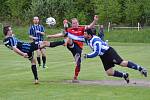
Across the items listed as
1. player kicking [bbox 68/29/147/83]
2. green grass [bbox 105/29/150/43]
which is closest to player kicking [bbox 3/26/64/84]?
player kicking [bbox 68/29/147/83]

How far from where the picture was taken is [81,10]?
7719 cm

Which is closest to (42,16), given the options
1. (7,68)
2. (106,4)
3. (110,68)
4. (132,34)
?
(106,4)

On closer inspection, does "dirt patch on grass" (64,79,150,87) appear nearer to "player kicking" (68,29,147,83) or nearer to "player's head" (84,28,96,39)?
"player kicking" (68,29,147,83)

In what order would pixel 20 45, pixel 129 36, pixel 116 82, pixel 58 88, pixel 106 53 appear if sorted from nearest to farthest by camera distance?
pixel 58 88 → pixel 106 53 → pixel 20 45 → pixel 116 82 → pixel 129 36

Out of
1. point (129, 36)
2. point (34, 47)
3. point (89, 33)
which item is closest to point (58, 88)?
point (34, 47)

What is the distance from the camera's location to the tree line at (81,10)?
6788 cm

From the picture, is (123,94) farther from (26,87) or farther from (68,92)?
(26,87)

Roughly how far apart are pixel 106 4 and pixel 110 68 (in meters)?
54.3

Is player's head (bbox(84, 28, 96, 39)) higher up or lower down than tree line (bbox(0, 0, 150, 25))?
higher up

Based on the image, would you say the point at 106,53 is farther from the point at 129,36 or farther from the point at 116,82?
the point at 129,36

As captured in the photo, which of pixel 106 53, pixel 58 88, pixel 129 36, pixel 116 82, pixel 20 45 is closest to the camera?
pixel 58 88

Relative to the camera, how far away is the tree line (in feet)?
223

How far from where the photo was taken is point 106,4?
68250 mm

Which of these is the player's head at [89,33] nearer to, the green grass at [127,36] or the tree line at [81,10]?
the green grass at [127,36]
